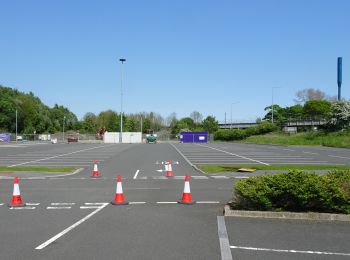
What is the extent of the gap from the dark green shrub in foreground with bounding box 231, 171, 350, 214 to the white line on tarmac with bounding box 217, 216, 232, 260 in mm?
888

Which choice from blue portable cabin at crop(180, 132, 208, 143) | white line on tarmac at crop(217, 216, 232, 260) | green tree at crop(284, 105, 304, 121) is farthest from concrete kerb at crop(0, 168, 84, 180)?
green tree at crop(284, 105, 304, 121)

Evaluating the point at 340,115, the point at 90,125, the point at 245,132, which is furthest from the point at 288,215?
the point at 90,125

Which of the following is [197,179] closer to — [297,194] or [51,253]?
[297,194]

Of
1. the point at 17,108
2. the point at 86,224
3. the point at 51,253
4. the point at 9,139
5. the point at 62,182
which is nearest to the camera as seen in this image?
the point at 51,253

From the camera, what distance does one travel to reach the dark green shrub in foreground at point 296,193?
30.2 feet

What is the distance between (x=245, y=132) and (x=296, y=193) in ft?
265

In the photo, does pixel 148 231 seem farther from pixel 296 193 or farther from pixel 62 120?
pixel 62 120

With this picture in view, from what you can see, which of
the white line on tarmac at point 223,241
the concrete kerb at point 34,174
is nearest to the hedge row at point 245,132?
the concrete kerb at point 34,174

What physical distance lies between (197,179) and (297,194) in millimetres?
8765

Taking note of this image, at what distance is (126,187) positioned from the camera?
15.1 meters

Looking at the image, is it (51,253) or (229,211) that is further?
(229,211)

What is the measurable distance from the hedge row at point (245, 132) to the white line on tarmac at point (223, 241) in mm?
77785

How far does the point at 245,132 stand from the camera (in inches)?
3509

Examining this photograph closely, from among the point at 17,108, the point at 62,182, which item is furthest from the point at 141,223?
the point at 17,108
